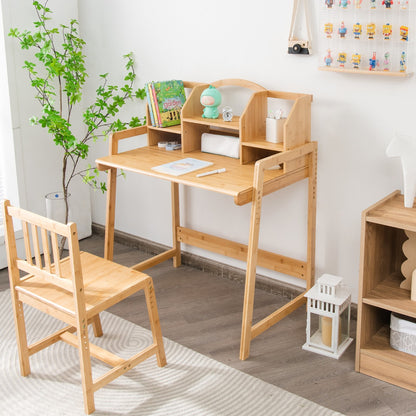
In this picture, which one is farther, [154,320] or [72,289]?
[154,320]

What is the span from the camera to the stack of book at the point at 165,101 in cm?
299

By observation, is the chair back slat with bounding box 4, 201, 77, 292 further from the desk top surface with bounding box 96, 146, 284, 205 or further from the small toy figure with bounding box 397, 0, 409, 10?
the small toy figure with bounding box 397, 0, 409, 10

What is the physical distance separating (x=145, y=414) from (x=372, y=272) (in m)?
1.03

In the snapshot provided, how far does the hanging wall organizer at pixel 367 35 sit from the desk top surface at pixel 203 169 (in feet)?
1.78

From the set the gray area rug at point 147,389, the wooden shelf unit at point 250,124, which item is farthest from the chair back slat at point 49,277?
the wooden shelf unit at point 250,124

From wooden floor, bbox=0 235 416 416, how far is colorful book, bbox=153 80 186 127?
868mm

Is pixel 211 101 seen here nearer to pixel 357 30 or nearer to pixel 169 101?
pixel 169 101

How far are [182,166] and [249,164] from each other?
1.00 ft

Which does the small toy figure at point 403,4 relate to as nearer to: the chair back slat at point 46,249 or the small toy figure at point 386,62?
the small toy figure at point 386,62

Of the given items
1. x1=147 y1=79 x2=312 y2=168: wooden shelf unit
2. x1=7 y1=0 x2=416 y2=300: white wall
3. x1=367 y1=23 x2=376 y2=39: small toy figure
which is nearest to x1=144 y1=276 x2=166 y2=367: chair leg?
x1=147 y1=79 x2=312 y2=168: wooden shelf unit

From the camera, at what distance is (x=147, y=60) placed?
333 cm

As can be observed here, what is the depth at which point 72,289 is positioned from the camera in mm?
2070

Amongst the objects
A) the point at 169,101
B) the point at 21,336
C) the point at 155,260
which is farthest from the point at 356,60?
the point at 21,336

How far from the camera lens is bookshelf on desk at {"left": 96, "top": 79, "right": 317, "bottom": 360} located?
244 cm
